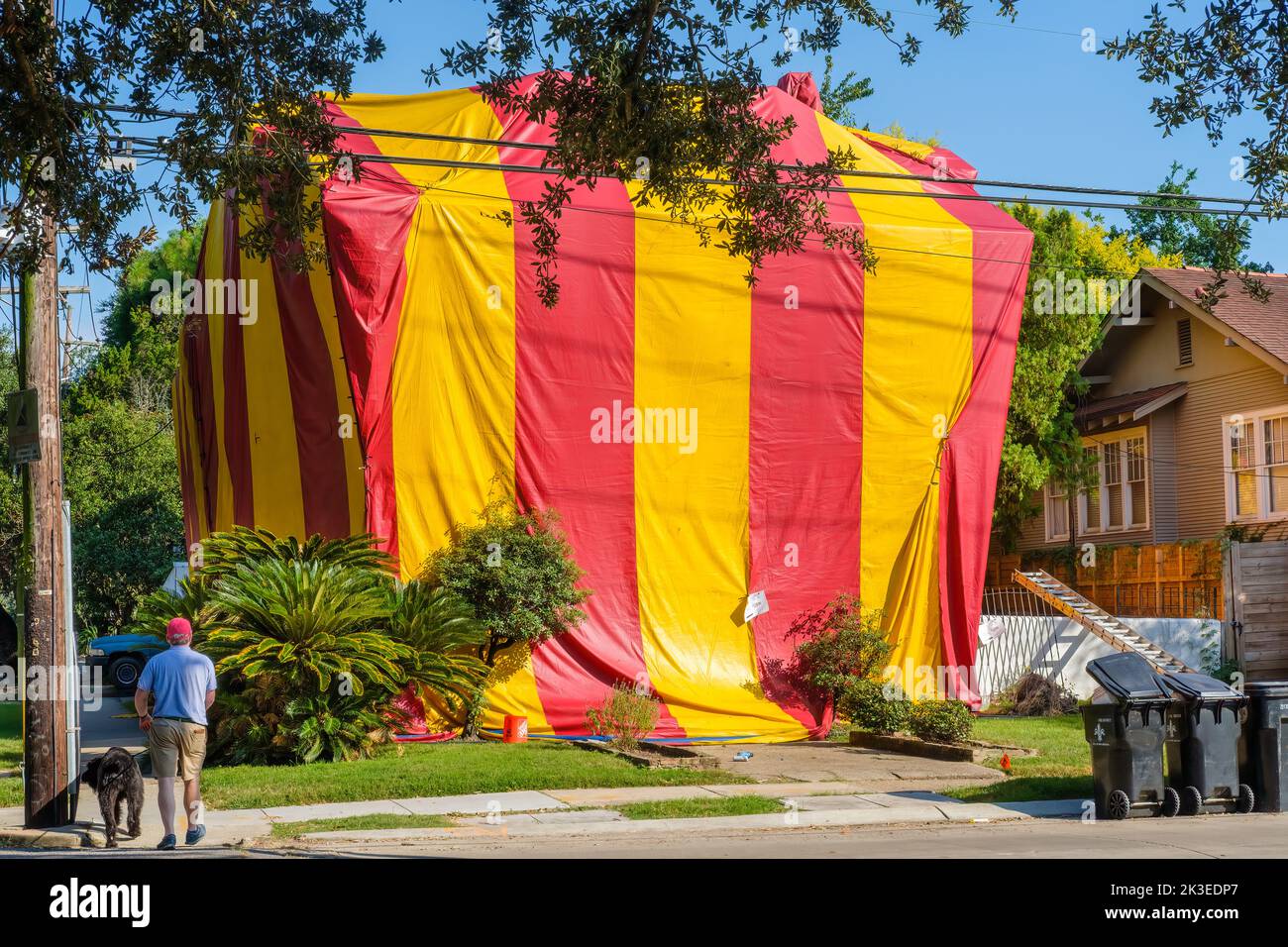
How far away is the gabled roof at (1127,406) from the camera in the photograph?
98.9ft

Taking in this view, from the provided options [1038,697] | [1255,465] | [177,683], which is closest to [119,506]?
[1038,697]

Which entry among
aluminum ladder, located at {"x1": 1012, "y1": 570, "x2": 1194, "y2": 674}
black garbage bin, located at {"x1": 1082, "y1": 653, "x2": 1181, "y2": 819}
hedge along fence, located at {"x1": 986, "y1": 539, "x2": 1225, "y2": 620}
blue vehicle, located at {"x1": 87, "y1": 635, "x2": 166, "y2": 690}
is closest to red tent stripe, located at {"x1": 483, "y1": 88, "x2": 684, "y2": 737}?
black garbage bin, located at {"x1": 1082, "y1": 653, "x2": 1181, "y2": 819}

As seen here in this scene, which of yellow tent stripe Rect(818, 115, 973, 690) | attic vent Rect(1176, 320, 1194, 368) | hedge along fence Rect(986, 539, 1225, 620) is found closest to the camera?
yellow tent stripe Rect(818, 115, 973, 690)

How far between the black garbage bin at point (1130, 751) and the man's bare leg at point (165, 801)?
7900mm

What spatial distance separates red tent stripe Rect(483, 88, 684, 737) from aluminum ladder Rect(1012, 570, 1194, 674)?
935cm

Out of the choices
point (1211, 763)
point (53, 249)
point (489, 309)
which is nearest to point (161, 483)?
point (489, 309)

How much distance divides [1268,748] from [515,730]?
8854 millimetres

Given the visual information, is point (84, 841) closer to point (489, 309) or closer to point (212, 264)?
point (489, 309)

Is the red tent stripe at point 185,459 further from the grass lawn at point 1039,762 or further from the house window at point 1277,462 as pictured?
the house window at point 1277,462

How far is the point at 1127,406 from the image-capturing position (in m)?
30.6

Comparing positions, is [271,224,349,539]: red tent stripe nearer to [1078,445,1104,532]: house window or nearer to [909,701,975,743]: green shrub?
[909,701,975,743]: green shrub

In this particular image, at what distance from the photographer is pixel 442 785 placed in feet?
44.8

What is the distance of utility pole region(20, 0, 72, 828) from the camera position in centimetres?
1224

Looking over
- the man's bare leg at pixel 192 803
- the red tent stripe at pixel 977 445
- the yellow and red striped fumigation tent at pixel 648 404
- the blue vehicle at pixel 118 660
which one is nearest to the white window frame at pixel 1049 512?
the red tent stripe at pixel 977 445
